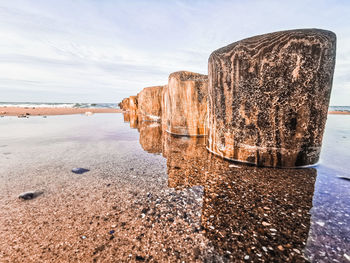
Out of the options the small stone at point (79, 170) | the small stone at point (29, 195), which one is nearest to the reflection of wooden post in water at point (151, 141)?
the small stone at point (79, 170)

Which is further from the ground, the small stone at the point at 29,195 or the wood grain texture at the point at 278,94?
the wood grain texture at the point at 278,94

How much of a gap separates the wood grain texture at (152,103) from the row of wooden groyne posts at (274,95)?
4.40 meters

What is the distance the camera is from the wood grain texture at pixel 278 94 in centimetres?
146

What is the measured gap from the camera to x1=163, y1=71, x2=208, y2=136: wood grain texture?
330cm

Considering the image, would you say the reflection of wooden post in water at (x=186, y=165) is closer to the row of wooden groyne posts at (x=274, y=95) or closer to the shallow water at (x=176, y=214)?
the shallow water at (x=176, y=214)

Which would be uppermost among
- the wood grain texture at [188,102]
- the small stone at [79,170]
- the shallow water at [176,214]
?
the wood grain texture at [188,102]

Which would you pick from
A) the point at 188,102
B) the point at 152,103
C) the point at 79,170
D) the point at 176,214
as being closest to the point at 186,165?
the point at 176,214

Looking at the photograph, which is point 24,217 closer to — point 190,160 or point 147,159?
point 147,159

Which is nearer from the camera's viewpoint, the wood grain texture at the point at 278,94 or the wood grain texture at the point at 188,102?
the wood grain texture at the point at 278,94

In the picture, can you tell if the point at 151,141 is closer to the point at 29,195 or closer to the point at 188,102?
the point at 188,102

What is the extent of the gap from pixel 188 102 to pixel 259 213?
2.68 metres

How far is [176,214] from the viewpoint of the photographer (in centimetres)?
93

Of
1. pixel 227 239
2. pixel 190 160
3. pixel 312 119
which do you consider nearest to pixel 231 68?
pixel 312 119

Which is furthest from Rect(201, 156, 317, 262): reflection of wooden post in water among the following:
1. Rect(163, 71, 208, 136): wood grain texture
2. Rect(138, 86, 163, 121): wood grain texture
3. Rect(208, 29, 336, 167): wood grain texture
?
Rect(138, 86, 163, 121): wood grain texture
